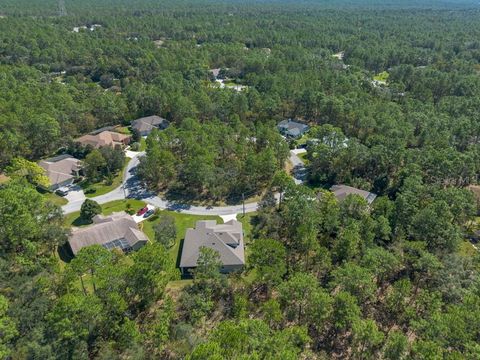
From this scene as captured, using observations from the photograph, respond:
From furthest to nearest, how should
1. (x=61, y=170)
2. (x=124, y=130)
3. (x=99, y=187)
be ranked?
(x=124, y=130), (x=61, y=170), (x=99, y=187)

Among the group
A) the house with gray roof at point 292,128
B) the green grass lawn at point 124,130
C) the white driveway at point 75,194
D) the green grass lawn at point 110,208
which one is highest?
the green grass lawn at point 110,208

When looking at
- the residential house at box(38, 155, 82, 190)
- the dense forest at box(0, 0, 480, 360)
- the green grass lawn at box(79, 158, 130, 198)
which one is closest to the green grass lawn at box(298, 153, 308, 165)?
the dense forest at box(0, 0, 480, 360)

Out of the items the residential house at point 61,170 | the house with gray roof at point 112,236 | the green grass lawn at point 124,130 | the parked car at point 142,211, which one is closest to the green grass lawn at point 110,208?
the parked car at point 142,211

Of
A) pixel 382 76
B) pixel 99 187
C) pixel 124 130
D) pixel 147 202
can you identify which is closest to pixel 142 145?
pixel 124 130

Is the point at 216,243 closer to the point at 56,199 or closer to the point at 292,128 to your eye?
the point at 56,199

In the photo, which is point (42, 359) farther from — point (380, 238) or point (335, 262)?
point (380, 238)

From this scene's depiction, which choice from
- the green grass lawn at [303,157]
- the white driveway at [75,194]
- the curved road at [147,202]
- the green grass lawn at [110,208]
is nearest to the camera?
the green grass lawn at [110,208]

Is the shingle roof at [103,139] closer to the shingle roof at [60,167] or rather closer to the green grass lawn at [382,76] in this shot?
the shingle roof at [60,167]
